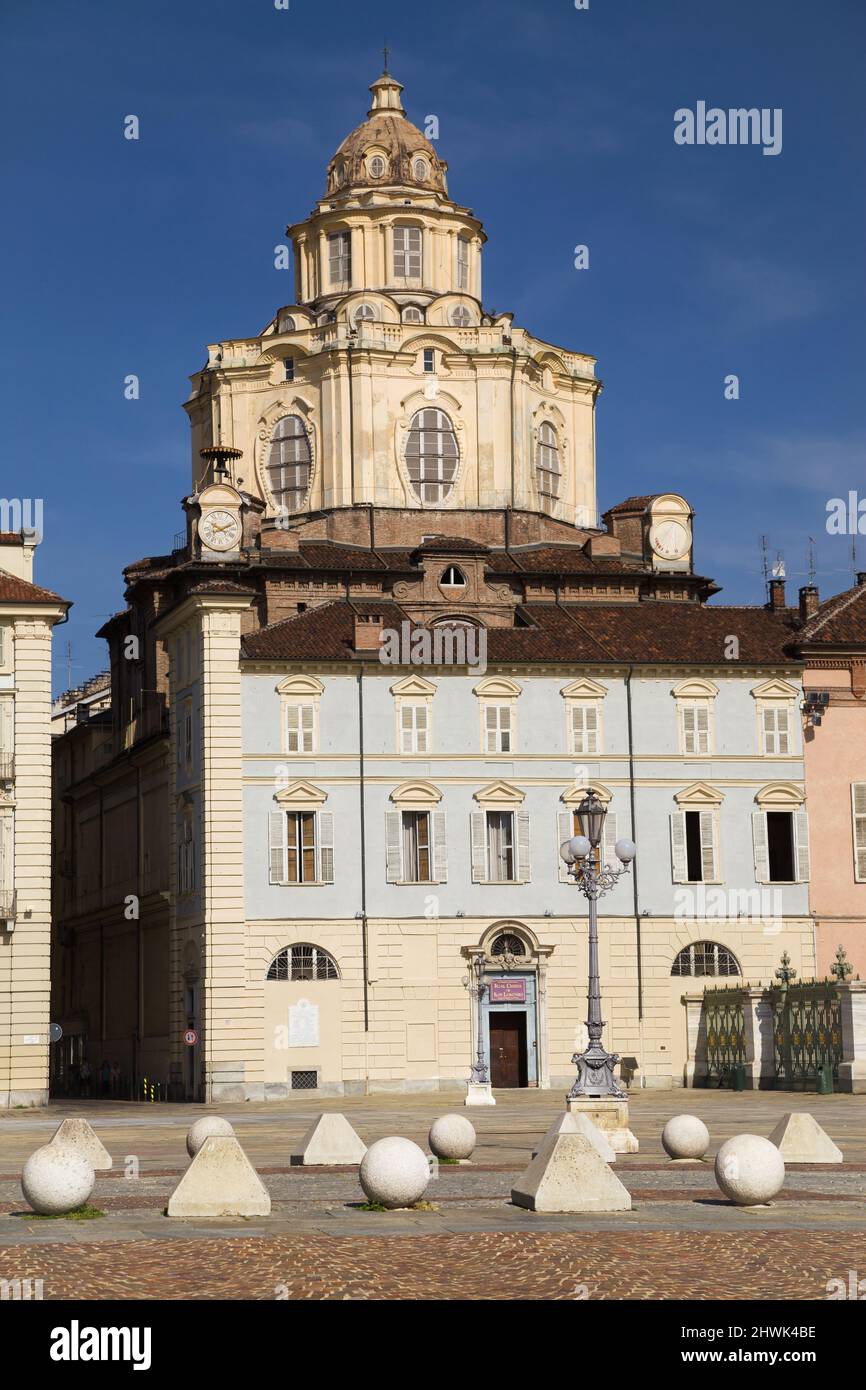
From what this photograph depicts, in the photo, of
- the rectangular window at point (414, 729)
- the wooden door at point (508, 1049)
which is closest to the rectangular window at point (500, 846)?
the rectangular window at point (414, 729)

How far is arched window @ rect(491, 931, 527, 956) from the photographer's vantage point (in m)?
66.4

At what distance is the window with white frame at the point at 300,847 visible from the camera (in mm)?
64875

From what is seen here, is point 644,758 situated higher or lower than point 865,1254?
higher

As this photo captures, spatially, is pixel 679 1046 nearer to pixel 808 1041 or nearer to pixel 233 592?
pixel 808 1041

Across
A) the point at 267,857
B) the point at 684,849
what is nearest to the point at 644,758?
the point at 684,849

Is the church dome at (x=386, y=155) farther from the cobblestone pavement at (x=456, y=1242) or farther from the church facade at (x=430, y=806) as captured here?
the cobblestone pavement at (x=456, y=1242)

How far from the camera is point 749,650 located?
7006cm

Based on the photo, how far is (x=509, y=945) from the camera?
218 feet

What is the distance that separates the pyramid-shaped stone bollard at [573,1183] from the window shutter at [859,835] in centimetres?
4897

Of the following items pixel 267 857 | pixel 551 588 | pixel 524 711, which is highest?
pixel 551 588

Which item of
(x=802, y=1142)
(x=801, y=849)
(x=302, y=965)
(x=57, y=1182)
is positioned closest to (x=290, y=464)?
(x=302, y=965)

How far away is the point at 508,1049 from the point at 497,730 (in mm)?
9261

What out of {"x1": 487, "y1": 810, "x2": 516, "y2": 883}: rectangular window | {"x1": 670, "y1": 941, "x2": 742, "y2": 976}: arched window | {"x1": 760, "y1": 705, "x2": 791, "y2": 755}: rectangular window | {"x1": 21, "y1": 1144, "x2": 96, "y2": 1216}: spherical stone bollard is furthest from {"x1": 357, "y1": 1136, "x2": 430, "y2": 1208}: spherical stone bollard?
{"x1": 760, "y1": 705, "x2": 791, "y2": 755}: rectangular window

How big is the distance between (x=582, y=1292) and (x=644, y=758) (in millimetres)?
52313
